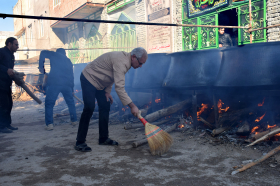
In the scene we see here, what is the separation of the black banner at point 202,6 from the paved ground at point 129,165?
5112 millimetres

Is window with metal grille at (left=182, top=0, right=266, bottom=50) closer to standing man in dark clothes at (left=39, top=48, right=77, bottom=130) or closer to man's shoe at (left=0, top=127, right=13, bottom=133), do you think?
standing man in dark clothes at (left=39, top=48, right=77, bottom=130)

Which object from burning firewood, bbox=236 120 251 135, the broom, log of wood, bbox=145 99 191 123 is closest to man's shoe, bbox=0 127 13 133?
log of wood, bbox=145 99 191 123

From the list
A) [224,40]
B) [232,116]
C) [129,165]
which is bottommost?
[129,165]

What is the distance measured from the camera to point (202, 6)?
762 cm

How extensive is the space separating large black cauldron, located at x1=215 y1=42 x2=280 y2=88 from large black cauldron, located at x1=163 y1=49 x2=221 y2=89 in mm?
334

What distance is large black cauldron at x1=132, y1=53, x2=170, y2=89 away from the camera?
16.7 ft

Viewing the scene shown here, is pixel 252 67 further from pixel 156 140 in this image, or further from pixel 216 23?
pixel 216 23

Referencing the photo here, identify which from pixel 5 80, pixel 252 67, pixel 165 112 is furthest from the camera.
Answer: pixel 5 80

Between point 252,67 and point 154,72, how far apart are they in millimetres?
2273

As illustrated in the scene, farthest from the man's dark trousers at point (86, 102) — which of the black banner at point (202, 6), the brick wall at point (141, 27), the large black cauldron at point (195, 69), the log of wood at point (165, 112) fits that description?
the brick wall at point (141, 27)

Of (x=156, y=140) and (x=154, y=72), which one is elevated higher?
(x=154, y=72)

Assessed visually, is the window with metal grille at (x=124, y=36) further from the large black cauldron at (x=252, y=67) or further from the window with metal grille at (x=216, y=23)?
the large black cauldron at (x=252, y=67)

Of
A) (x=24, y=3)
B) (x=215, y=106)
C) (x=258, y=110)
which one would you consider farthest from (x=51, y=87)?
(x=24, y=3)

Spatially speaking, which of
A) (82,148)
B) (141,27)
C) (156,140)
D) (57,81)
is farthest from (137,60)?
(141,27)
